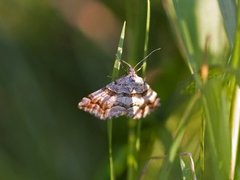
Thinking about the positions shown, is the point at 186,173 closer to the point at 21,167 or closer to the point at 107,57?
the point at 21,167

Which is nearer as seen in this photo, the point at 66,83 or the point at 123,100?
the point at 123,100

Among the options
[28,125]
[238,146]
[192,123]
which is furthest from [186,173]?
[28,125]

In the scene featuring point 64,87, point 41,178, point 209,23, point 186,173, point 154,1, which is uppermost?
point 154,1

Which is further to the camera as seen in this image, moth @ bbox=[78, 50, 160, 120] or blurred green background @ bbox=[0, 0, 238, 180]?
blurred green background @ bbox=[0, 0, 238, 180]

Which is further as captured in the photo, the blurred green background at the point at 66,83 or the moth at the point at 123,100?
the blurred green background at the point at 66,83
